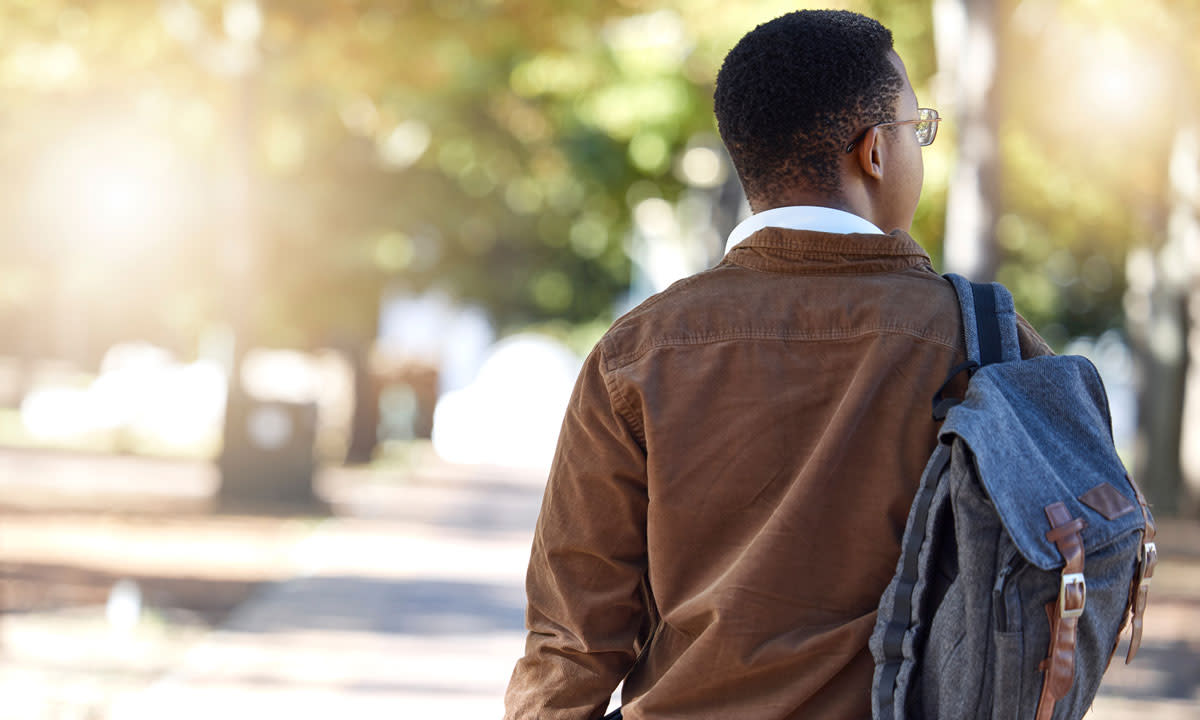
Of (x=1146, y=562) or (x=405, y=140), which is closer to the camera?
(x=1146, y=562)

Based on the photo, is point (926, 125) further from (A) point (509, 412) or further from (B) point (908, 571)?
(A) point (509, 412)

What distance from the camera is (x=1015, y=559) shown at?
178 cm

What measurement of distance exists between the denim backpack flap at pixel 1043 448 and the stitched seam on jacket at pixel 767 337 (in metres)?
0.13

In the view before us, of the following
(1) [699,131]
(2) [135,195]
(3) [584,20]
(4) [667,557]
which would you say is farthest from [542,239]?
(4) [667,557]

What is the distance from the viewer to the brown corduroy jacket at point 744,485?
1.98m

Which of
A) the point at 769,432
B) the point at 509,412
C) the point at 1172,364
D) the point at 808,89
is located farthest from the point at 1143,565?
the point at 509,412

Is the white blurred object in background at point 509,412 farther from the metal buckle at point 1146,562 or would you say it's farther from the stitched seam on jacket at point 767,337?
the metal buckle at point 1146,562

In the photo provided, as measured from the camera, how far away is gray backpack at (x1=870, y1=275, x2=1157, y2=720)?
5.77 feet

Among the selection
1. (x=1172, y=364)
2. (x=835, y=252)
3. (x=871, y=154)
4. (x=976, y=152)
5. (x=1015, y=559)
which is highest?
(x=976, y=152)

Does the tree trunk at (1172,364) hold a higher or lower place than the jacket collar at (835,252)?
lower

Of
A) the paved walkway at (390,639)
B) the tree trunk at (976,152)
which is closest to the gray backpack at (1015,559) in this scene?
the paved walkway at (390,639)

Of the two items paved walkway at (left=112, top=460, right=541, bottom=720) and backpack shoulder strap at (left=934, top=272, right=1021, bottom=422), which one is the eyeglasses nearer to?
backpack shoulder strap at (left=934, top=272, right=1021, bottom=422)

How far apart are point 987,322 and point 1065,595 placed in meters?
0.40

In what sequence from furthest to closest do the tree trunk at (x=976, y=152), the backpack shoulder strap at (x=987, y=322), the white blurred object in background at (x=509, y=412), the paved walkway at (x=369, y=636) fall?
1. the white blurred object in background at (x=509, y=412)
2. the tree trunk at (x=976, y=152)
3. the paved walkway at (x=369, y=636)
4. the backpack shoulder strap at (x=987, y=322)
